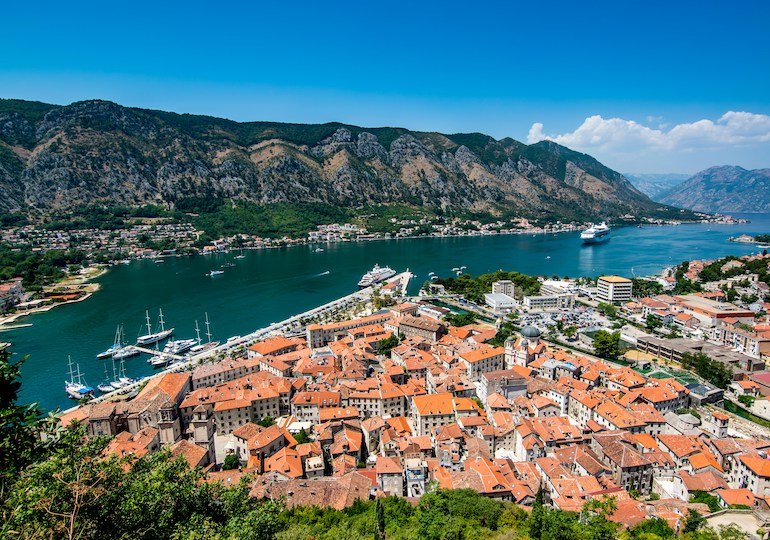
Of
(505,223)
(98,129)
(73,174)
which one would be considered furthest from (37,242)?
(505,223)

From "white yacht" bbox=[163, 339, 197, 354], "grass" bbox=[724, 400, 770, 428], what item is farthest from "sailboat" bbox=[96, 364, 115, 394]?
"grass" bbox=[724, 400, 770, 428]

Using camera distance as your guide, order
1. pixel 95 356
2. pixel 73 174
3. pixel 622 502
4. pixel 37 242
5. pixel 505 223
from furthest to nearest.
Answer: pixel 505 223
pixel 73 174
pixel 37 242
pixel 95 356
pixel 622 502

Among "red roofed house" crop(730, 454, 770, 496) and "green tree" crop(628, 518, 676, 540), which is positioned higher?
"green tree" crop(628, 518, 676, 540)

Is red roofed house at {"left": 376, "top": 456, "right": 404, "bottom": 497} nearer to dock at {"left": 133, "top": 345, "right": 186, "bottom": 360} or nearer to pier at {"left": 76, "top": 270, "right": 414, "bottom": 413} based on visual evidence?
pier at {"left": 76, "top": 270, "right": 414, "bottom": 413}

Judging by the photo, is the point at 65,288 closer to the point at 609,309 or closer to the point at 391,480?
the point at 391,480

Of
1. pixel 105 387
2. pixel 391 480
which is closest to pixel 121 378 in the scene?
pixel 105 387

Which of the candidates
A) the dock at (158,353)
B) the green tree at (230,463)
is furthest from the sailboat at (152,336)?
the green tree at (230,463)

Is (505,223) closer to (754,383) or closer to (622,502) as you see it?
(754,383)
